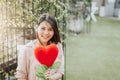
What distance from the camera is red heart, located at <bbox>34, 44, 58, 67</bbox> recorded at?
2.55 meters

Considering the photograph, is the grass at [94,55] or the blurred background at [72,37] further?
the grass at [94,55]

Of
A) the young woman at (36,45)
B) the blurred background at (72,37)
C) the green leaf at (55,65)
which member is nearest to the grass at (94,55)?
the blurred background at (72,37)

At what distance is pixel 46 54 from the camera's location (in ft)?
8.34

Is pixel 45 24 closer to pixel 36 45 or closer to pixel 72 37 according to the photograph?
pixel 36 45

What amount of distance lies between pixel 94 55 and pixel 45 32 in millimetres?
4678

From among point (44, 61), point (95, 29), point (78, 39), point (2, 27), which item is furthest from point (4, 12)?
point (95, 29)

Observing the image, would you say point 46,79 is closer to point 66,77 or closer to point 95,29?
point 66,77

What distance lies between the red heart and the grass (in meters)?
2.90

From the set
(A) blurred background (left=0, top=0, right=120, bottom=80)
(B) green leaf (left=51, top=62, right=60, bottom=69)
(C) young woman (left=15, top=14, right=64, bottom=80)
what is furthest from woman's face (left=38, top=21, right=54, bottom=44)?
(A) blurred background (left=0, top=0, right=120, bottom=80)

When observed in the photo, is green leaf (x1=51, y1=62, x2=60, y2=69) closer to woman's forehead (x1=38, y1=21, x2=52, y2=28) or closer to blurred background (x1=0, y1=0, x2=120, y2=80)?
woman's forehead (x1=38, y1=21, x2=52, y2=28)

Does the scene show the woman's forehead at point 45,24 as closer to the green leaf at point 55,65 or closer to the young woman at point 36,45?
the young woman at point 36,45

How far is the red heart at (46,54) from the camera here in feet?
8.38

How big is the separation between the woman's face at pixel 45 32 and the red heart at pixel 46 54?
9 cm

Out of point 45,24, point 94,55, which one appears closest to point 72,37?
point 94,55
